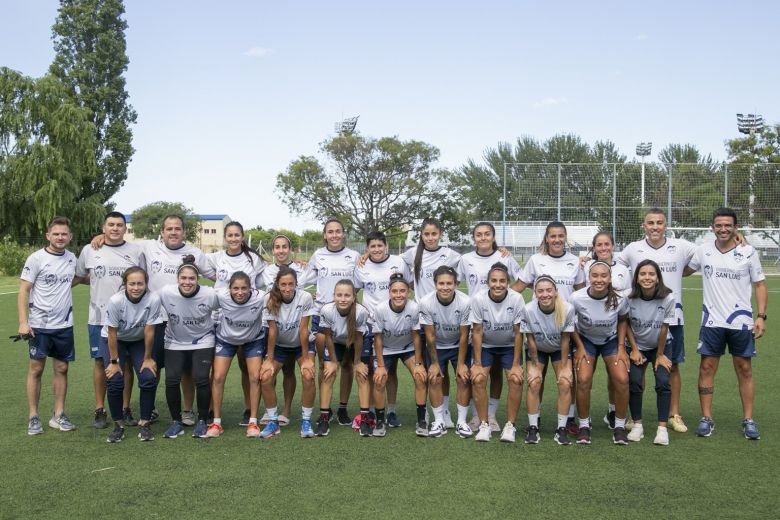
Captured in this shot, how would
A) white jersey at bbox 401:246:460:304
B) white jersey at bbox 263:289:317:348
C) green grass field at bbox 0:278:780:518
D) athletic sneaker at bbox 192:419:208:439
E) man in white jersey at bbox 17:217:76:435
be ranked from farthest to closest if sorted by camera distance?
white jersey at bbox 401:246:460:304 → white jersey at bbox 263:289:317:348 → man in white jersey at bbox 17:217:76:435 → athletic sneaker at bbox 192:419:208:439 → green grass field at bbox 0:278:780:518

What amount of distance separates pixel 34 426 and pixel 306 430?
2.10 meters

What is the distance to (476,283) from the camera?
5957mm

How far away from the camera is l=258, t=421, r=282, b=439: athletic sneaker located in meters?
5.40

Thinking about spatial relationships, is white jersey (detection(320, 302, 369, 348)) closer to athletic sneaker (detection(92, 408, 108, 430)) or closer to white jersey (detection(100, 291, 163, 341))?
white jersey (detection(100, 291, 163, 341))

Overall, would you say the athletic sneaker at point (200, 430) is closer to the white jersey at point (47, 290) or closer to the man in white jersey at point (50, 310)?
the man in white jersey at point (50, 310)

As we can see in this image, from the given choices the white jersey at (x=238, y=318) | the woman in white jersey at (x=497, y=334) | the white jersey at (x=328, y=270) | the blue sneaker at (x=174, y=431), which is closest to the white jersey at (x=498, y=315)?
the woman in white jersey at (x=497, y=334)

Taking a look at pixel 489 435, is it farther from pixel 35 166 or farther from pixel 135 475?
pixel 35 166

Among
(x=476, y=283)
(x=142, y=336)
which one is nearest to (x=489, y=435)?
(x=476, y=283)

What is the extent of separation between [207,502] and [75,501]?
0.74m

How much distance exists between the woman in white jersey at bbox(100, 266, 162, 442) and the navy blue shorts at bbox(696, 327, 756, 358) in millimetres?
4282

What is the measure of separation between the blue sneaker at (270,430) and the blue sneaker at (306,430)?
0.22 m

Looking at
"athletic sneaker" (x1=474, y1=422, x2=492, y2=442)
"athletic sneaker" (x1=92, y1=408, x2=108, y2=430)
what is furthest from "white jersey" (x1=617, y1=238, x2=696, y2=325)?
"athletic sneaker" (x1=92, y1=408, x2=108, y2=430)

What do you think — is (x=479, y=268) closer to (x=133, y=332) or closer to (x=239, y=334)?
(x=239, y=334)

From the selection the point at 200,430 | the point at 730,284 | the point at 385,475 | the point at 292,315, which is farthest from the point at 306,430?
the point at 730,284
